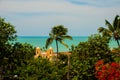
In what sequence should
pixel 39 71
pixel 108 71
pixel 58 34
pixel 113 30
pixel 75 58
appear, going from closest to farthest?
pixel 39 71 < pixel 108 71 < pixel 75 58 < pixel 113 30 < pixel 58 34

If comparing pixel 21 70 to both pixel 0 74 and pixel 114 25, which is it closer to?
pixel 0 74

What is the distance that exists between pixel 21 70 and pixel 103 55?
43.6 feet

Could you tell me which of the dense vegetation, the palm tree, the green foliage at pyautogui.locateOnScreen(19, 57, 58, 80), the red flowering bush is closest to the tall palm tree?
the palm tree

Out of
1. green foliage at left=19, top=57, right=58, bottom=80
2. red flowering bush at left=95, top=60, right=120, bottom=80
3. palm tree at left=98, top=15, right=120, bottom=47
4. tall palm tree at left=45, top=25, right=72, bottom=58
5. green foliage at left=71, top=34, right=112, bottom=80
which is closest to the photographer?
green foliage at left=19, top=57, right=58, bottom=80

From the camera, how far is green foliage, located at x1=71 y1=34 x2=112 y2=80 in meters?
55.9

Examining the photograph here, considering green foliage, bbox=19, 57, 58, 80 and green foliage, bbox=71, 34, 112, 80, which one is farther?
green foliage, bbox=71, 34, 112, 80

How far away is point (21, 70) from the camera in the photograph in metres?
50.6

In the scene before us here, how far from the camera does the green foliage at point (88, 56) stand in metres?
55.9

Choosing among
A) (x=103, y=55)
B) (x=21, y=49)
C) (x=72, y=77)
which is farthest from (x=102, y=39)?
(x=21, y=49)

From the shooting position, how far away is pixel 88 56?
5706cm

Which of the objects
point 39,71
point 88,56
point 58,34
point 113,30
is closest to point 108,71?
point 88,56

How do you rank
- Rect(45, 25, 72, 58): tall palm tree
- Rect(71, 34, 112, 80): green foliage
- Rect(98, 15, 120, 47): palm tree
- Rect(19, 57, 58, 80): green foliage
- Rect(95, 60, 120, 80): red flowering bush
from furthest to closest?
Rect(45, 25, 72, 58): tall palm tree → Rect(98, 15, 120, 47): palm tree → Rect(71, 34, 112, 80): green foliage → Rect(95, 60, 120, 80): red flowering bush → Rect(19, 57, 58, 80): green foliage

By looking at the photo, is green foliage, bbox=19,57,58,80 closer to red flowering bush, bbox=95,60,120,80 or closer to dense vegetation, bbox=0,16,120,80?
dense vegetation, bbox=0,16,120,80

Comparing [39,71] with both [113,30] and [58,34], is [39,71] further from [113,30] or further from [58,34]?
[58,34]
